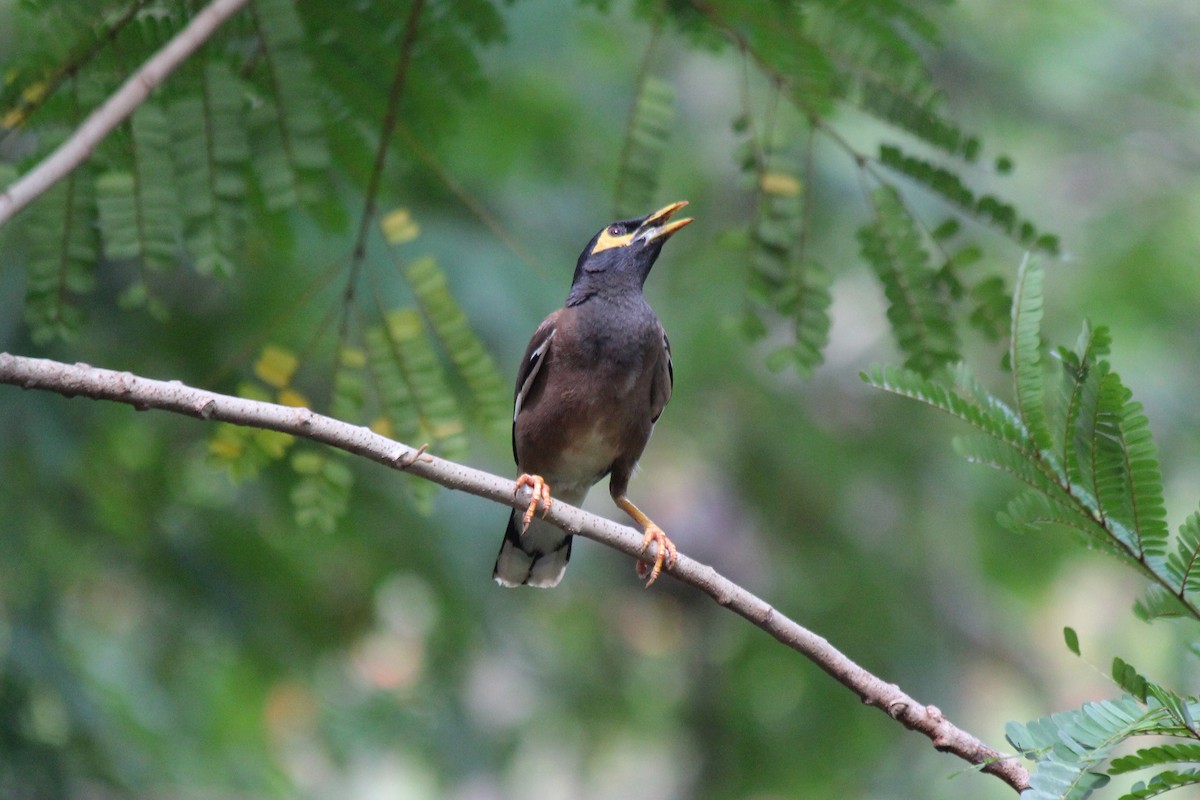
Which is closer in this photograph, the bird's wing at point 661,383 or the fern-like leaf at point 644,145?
the fern-like leaf at point 644,145

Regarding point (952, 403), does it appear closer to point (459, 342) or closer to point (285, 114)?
point (459, 342)

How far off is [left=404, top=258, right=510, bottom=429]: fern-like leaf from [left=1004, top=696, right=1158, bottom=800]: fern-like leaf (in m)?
2.37

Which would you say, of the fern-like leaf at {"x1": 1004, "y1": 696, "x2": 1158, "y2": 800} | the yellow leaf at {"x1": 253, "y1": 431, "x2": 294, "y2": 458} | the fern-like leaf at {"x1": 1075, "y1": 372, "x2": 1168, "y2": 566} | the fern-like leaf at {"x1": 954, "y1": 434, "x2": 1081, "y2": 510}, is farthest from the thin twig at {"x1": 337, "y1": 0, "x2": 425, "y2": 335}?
the fern-like leaf at {"x1": 1004, "y1": 696, "x2": 1158, "y2": 800}

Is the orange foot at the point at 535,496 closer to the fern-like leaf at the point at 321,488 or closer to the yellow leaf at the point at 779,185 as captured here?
the fern-like leaf at the point at 321,488

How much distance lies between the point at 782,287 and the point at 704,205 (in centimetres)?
576

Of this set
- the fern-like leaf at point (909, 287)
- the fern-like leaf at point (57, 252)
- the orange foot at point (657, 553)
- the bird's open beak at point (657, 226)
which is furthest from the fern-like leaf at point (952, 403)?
the fern-like leaf at point (57, 252)

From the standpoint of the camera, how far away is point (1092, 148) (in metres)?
10.5

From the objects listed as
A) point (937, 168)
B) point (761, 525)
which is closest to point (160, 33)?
point (937, 168)

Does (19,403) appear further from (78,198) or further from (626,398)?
(626,398)

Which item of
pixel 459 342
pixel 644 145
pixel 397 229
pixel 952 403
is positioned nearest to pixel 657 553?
pixel 952 403

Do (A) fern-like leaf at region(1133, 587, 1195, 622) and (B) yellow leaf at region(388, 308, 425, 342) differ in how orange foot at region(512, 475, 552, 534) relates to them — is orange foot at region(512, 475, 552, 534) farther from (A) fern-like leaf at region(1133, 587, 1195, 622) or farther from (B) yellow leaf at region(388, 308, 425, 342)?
(A) fern-like leaf at region(1133, 587, 1195, 622)

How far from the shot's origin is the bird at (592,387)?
4.73 metres

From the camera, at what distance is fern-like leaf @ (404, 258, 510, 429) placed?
431 cm

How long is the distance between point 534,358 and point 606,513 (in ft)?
16.2
